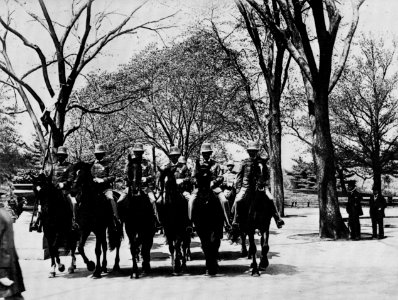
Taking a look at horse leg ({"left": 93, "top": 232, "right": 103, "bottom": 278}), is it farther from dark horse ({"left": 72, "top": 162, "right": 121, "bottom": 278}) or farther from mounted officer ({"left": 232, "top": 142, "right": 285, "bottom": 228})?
mounted officer ({"left": 232, "top": 142, "right": 285, "bottom": 228})

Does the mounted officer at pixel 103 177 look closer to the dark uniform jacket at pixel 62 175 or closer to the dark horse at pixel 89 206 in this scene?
the dark horse at pixel 89 206

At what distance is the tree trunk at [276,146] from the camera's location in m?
28.6

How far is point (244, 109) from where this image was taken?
37.4 meters

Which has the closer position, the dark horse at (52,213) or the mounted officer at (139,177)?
the mounted officer at (139,177)

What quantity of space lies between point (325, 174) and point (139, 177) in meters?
9.05

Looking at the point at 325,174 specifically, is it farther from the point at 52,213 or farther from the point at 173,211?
the point at 52,213

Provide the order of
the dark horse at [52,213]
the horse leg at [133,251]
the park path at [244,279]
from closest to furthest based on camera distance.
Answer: the park path at [244,279] < the horse leg at [133,251] < the dark horse at [52,213]

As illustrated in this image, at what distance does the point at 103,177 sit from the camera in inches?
483

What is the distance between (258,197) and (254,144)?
114 centimetres

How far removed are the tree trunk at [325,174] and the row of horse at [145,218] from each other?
7.14 metres

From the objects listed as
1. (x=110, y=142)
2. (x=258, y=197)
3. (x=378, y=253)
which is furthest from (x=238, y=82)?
(x=258, y=197)

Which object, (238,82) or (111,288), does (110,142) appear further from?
(111,288)

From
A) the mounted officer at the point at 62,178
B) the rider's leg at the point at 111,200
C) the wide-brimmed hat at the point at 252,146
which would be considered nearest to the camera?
the wide-brimmed hat at the point at 252,146

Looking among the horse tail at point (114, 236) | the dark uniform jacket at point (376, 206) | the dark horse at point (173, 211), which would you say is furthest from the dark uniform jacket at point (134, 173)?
the dark uniform jacket at point (376, 206)
